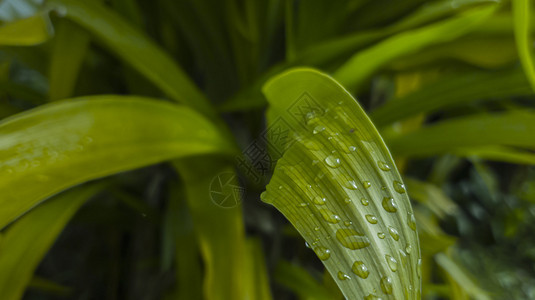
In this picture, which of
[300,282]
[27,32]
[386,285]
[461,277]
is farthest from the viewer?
[461,277]

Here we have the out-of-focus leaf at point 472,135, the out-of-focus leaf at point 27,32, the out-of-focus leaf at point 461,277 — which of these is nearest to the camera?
the out-of-focus leaf at point 27,32

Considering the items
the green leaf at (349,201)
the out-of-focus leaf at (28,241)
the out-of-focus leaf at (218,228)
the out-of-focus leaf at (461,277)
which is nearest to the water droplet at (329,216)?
the green leaf at (349,201)

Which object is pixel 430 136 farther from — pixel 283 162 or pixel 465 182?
pixel 465 182

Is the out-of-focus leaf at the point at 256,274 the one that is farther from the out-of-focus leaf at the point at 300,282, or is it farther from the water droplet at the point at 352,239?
the water droplet at the point at 352,239

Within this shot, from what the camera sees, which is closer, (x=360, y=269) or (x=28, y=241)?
(x=360, y=269)

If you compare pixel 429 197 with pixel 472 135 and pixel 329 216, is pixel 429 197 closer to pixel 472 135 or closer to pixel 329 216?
pixel 472 135

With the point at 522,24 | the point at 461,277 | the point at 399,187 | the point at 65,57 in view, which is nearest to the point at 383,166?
the point at 399,187
